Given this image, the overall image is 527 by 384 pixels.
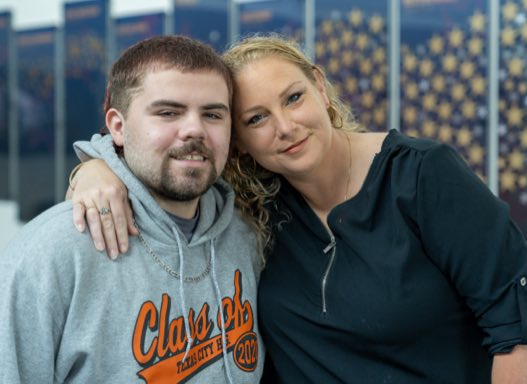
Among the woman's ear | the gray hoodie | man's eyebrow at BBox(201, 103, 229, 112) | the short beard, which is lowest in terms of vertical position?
the gray hoodie

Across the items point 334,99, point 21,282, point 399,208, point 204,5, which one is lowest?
point 21,282

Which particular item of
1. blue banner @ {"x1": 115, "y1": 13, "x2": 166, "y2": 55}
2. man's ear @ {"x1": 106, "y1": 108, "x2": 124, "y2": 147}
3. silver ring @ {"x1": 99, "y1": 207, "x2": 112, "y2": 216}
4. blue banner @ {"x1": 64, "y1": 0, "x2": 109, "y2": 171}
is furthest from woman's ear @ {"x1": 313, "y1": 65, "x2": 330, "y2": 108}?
blue banner @ {"x1": 64, "y1": 0, "x2": 109, "y2": 171}

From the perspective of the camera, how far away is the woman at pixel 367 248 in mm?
1262

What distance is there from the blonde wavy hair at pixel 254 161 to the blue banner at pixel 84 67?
2080mm

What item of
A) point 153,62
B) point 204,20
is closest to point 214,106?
point 153,62

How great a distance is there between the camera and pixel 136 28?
3346 mm

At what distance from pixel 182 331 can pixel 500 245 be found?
0.65 meters

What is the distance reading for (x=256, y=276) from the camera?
1.51 meters

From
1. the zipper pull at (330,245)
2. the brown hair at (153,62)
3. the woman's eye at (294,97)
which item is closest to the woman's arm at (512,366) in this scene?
the zipper pull at (330,245)

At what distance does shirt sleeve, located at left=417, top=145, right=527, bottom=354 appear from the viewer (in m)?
1.25

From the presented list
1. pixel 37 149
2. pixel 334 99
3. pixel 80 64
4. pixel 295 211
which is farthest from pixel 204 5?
pixel 295 211

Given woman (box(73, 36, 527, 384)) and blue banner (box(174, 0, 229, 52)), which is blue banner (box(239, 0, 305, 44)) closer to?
blue banner (box(174, 0, 229, 52))

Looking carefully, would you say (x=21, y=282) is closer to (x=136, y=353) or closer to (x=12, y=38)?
(x=136, y=353)

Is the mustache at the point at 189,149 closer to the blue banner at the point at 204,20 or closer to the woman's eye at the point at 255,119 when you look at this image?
the woman's eye at the point at 255,119
